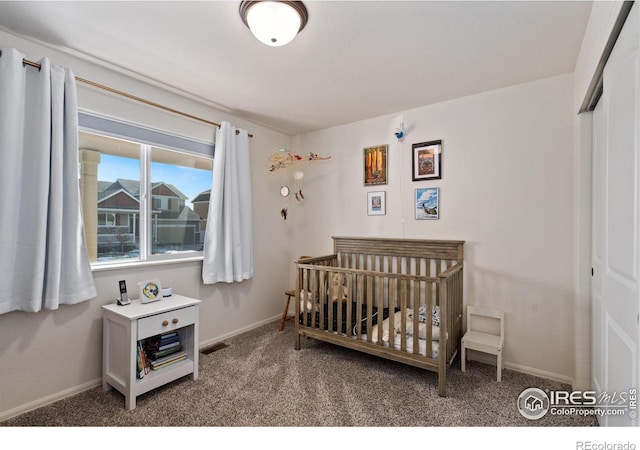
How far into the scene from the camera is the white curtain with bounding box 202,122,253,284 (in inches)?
116

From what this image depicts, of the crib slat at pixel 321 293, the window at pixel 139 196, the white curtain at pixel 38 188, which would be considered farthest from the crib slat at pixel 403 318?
the white curtain at pixel 38 188

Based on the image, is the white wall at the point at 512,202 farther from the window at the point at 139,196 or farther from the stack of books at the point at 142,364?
the stack of books at the point at 142,364

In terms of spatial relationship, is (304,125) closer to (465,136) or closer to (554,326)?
(465,136)

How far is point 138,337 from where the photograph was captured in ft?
6.63

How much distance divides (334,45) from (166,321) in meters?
2.22

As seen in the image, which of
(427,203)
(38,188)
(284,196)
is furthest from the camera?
(284,196)

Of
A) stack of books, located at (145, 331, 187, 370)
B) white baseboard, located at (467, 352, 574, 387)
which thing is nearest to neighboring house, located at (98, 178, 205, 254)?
stack of books, located at (145, 331, 187, 370)

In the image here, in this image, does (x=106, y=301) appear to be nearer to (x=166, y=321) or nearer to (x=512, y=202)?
(x=166, y=321)

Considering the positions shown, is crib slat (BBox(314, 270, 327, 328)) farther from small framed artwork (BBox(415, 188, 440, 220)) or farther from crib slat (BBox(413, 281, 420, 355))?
small framed artwork (BBox(415, 188, 440, 220))

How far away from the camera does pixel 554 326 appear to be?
2387 millimetres

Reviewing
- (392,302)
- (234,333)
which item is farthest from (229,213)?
(392,302)

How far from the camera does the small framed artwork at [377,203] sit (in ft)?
10.7

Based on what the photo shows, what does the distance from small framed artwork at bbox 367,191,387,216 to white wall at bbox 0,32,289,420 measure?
1.21m

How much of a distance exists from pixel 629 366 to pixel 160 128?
3.30 meters
